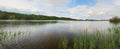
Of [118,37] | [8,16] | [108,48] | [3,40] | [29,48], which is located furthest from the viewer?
[8,16]

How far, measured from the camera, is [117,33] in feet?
40.4

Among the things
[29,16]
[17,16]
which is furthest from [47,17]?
[17,16]

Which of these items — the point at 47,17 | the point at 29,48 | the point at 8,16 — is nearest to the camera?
the point at 29,48

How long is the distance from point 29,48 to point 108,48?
5.22 meters

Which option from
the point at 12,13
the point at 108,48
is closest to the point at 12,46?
the point at 108,48

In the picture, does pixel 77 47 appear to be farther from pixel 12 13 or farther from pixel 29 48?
pixel 12 13

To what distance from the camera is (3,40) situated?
1107 cm

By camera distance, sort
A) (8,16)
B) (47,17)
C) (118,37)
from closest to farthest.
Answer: (118,37)
(8,16)
(47,17)

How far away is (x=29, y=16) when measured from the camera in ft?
340

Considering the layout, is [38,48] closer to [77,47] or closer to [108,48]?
[77,47]

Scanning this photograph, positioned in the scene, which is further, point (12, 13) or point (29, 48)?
point (12, 13)

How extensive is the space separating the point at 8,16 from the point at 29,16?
14.5m

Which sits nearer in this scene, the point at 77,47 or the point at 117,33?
the point at 77,47

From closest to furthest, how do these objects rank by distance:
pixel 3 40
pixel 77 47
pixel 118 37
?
pixel 77 47 < pixel 3 40 < pixel 118 37
